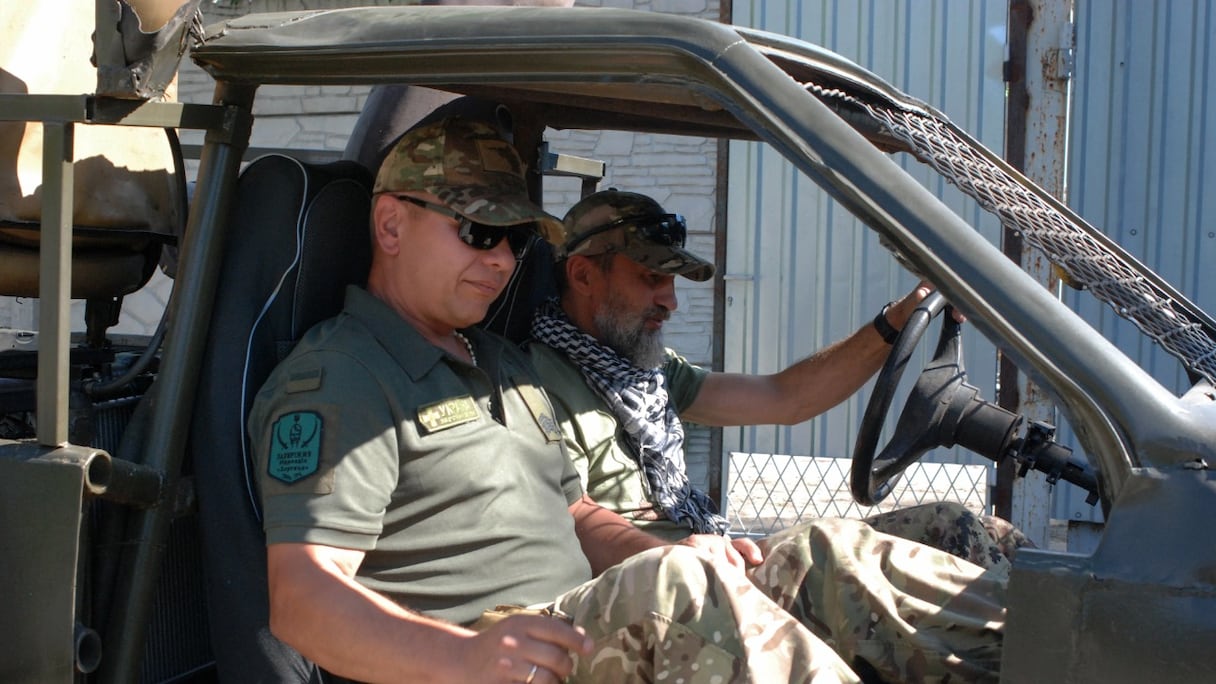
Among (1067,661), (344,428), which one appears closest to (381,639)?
(344,428)

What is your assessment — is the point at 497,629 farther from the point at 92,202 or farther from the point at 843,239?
the point at 843,239

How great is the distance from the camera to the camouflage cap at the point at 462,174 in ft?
7.59

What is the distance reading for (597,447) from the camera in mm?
2902

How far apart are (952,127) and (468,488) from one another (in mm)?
1075

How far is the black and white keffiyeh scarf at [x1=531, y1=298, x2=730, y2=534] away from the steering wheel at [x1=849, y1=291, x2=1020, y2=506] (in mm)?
431

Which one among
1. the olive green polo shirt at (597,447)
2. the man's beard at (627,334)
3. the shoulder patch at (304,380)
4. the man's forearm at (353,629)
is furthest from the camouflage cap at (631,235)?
the man's forearm at (353,629)

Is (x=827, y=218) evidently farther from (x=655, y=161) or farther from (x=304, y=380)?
(x=304, y=380)

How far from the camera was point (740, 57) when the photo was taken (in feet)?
5.78

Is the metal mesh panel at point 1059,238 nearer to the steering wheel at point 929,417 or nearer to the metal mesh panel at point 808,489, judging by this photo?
the steering wheel at point 929,417

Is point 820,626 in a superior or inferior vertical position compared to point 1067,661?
inferior

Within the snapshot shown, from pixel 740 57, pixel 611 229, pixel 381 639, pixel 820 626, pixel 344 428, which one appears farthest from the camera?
pixel 611 229

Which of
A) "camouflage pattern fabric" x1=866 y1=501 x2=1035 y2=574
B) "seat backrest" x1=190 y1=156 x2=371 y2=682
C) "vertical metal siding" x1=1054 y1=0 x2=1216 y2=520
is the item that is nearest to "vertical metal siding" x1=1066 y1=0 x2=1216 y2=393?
"vertical metal siding" x1=1054 y1=0 x2=1216 y2=520

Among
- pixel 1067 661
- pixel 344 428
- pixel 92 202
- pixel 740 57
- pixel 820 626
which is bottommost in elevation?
pixel 820 626

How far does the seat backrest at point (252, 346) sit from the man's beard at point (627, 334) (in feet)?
2.58
